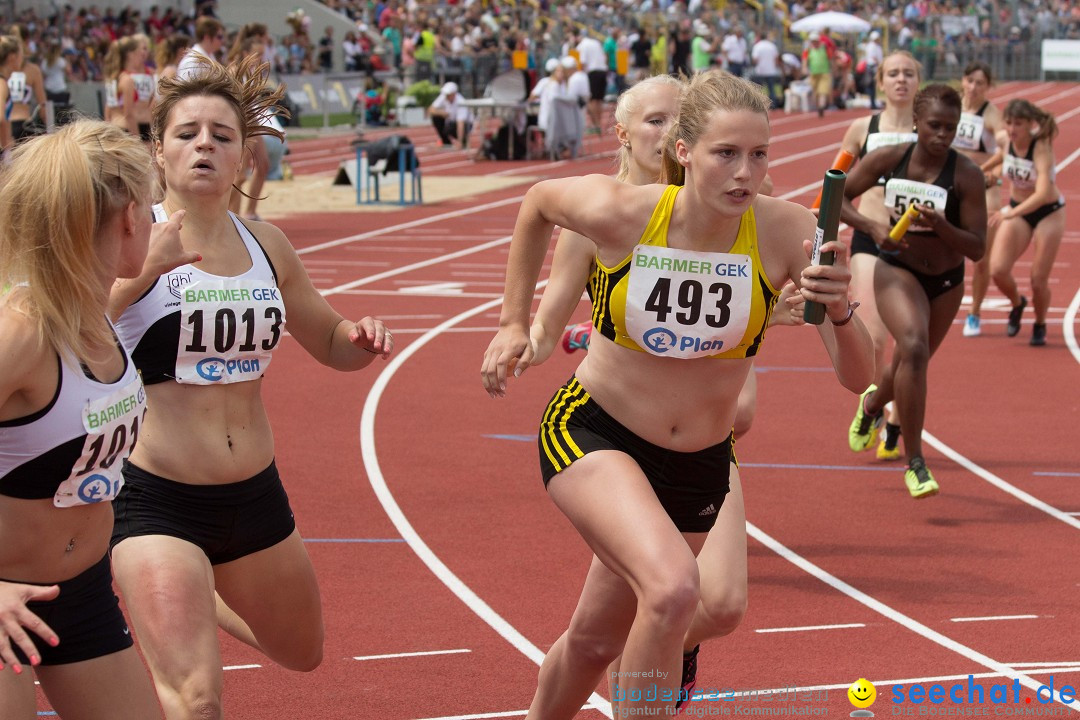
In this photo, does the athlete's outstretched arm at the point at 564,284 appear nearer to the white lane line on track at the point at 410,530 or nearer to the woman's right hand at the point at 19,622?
the white lane line on track at the point at 410,530

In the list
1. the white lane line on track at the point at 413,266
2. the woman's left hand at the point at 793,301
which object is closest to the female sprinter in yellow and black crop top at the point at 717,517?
the woman's left hand at the point at 793,301

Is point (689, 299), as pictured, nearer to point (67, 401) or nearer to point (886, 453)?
point (67, 401)

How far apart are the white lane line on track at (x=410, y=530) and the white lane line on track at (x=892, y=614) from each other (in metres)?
1.43

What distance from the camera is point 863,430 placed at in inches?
329

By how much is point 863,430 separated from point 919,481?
1.00 metres

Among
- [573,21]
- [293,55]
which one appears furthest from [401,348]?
[573,21]

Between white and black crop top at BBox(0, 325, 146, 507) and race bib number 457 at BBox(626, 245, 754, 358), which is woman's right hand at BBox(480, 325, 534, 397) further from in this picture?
white and black crop top at BBox(0, 325, 146, 507)

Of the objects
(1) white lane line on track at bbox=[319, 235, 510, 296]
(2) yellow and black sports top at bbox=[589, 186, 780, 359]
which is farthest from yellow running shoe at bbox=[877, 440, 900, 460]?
(1) white lane line on track at bbox=[319, 235, 510, 296]

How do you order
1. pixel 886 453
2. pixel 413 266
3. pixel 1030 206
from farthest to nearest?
pixel 413 266 < pixel 1030 206 < pixel 886 453

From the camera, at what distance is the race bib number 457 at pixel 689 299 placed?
4.23m

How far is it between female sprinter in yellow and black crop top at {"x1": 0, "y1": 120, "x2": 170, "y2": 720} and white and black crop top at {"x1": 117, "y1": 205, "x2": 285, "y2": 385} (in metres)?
0.58

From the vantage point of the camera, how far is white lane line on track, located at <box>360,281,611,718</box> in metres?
5.81

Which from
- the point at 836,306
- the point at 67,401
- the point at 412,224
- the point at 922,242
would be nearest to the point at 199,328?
the point at 67,401

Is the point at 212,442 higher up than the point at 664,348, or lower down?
lower down
